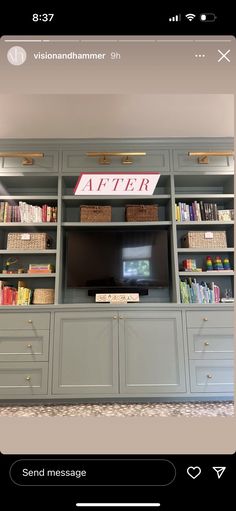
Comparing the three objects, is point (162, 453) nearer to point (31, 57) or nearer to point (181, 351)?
point (31, 57)

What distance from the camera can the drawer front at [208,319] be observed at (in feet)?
6.17

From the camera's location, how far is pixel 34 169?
2131 mm

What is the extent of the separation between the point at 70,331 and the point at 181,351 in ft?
2.62

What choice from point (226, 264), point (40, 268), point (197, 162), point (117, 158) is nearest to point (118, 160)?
point (117, 158)

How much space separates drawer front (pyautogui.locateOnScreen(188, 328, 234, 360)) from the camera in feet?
6.05

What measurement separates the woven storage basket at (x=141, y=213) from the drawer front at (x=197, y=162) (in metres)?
0.39

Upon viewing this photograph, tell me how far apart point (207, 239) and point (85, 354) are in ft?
4.25

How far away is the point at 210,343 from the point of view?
1.86 metres

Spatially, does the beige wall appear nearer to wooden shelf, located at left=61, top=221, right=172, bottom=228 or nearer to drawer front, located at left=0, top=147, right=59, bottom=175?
drawer front, located at left=0, top=147, right=59, bottom=175

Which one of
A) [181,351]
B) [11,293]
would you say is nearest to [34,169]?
[11,293]

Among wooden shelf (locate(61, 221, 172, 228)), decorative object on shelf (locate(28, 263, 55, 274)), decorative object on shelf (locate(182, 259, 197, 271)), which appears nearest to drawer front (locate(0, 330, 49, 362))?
decorative object on shelf (locate(28, 263, 55, 274))

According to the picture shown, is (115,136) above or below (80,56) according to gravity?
above
